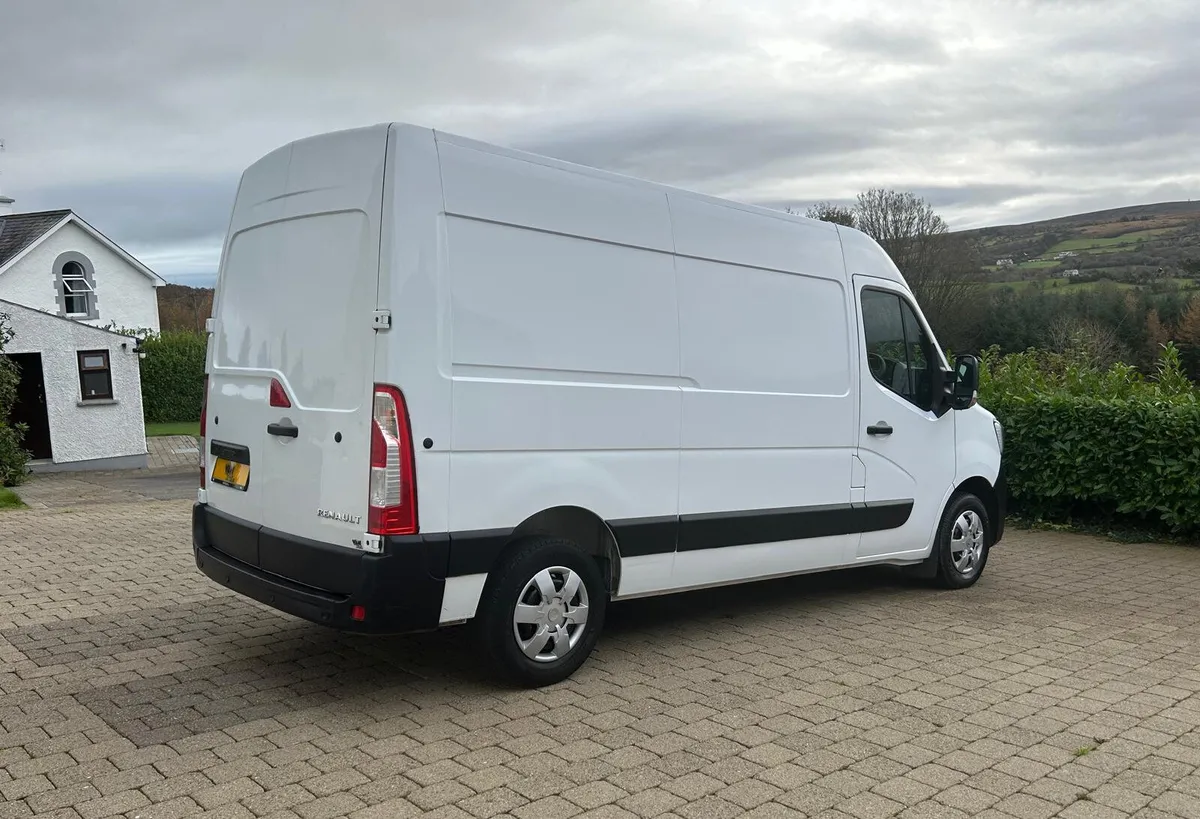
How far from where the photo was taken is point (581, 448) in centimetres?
533

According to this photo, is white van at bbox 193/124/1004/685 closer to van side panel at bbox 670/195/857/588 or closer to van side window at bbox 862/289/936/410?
van side panel at bbox 670/195/857/588

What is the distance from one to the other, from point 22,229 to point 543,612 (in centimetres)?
3698

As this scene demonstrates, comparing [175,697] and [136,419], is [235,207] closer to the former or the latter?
[175,697]

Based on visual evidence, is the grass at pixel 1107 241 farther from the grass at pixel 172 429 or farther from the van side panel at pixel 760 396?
the van side panel at pixel 760 396

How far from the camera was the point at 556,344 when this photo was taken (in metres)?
Answer: 5.24

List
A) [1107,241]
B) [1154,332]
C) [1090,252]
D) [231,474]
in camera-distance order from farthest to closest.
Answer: [1107,241]
[1090,252]
[1154,332]
[231,474]

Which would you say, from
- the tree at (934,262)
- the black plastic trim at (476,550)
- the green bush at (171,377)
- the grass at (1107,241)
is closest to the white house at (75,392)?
the green bush at (171,377)

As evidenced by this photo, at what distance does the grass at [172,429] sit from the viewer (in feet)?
102

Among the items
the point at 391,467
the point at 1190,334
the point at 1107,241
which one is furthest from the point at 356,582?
the point at 1107,241

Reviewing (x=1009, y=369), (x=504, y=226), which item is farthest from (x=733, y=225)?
(x=1009, y=369)

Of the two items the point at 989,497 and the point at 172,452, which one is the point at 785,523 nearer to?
the point at 989,497

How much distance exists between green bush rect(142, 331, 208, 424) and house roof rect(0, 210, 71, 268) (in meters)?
5.11

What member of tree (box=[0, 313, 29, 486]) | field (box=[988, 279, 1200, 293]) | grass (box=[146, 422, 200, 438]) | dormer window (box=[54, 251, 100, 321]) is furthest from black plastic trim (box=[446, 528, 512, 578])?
field (box=[988, 279, 1200, 293])

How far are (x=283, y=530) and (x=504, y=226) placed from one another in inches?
73.5
